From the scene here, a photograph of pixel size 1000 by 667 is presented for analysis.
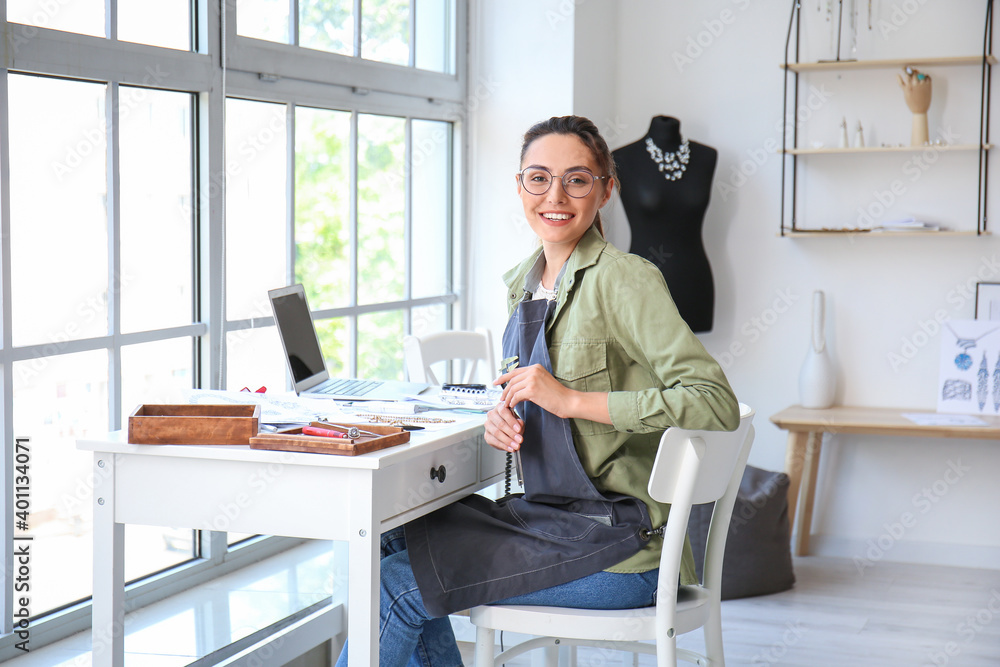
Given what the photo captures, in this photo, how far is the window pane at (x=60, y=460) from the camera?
2.03 metres

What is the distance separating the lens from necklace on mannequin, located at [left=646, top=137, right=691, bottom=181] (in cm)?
376

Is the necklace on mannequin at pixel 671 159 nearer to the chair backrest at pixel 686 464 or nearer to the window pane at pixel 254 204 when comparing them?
the window pane at pixel 254 204

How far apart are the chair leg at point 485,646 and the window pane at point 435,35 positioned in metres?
2.23

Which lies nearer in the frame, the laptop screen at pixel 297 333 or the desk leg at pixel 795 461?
the laptop screen at pixel 297 333

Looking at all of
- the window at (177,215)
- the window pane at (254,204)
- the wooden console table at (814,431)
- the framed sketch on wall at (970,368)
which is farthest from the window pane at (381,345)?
the framed sketch on wall at (970,368)

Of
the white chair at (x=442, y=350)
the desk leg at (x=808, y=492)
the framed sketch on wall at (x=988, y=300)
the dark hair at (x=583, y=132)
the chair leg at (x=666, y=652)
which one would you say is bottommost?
the desk leg at (x=808, y=492)

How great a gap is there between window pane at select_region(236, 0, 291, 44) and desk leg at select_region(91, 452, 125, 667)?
4.40ft

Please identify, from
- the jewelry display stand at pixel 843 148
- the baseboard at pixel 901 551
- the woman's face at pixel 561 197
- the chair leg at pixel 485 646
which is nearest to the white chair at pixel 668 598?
the chair leg at pixel 485 646

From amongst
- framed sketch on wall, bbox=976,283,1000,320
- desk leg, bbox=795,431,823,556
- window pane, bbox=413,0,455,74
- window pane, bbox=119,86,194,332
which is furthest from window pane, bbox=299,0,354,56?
framed sketch on wall, bbox=976,283,1000,320

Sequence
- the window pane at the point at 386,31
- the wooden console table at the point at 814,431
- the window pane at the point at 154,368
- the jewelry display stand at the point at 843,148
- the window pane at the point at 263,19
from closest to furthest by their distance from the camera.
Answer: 1. the window pane at the point at 154,368
2. the window pane at the point at 263,19
3. the window pane at the point at 386,31
4. the wooden console table at the point at 814,431
5. the jewelry display stand at the point at 843,148

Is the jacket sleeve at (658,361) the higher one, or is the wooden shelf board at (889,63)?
the wooden shelf board at (889,63)

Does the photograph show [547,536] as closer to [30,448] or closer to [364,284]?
[30,448]

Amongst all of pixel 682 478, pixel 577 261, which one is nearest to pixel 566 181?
pixel 577 261

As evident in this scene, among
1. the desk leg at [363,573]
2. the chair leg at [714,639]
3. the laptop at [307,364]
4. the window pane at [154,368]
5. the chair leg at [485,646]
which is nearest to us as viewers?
the desk leg at [363,573]
